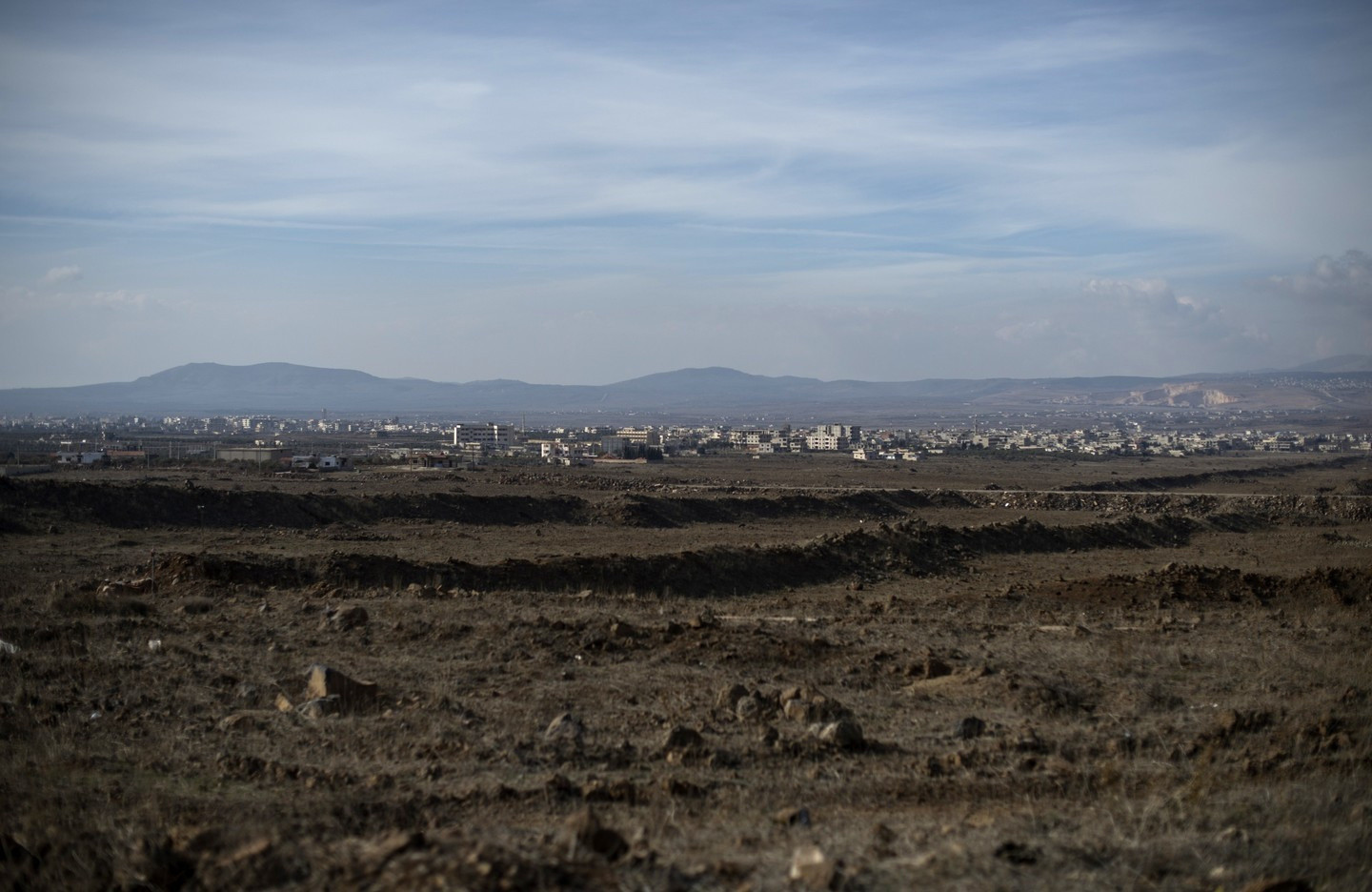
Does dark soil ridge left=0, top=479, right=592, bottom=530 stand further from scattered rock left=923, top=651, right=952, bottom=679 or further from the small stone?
the small stone

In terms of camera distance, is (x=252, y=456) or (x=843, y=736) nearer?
(x=843, y=736)

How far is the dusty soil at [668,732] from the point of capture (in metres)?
6.12

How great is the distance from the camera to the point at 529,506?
Answer: 47.2 meters

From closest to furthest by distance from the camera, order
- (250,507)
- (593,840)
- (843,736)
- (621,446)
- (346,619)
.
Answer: (593,840) → (843,736) → (346,619) → (250,507) → (621,446)

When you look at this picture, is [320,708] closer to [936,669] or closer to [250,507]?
[936,669]

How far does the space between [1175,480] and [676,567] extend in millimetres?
60420

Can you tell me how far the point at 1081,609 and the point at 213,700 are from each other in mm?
16520

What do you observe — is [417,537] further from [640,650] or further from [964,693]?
[964,693]

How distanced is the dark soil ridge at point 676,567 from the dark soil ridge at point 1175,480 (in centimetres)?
3338

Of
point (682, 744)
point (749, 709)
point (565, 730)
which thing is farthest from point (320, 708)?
point (749, 709)

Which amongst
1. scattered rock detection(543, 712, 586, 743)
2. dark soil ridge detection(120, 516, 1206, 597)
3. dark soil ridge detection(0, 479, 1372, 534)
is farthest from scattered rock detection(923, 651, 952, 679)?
Answer: dark soil ridge detection(0, 479, 1372, 534)

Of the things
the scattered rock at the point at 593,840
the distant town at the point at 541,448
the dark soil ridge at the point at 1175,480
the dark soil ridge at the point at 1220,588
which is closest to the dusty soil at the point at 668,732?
the scattered rock at the point at 593,840

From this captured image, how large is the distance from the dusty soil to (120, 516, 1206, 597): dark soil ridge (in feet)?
0.76

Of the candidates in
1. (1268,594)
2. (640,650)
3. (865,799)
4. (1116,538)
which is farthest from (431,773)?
(1116,538)
